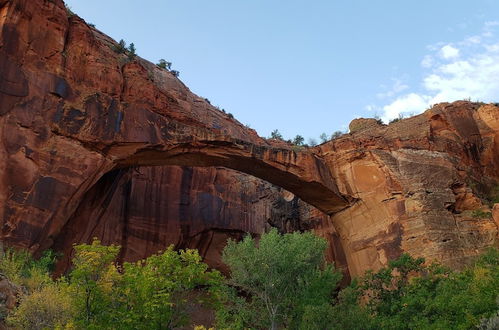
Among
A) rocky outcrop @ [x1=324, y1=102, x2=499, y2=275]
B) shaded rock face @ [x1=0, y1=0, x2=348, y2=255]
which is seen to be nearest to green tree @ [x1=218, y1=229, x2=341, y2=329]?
rocky outcrop @ [x1=324, y1=102, x2=499, y2=275]

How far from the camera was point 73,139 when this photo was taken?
2267 cm

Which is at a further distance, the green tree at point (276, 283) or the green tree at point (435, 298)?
the green tree at point (276, 283)

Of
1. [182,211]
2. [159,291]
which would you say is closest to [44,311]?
[159,291]

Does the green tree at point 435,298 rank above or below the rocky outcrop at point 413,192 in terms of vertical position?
below

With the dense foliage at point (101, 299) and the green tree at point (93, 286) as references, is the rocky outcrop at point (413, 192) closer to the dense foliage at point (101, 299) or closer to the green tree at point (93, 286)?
the dense foliage at point (101, 299)

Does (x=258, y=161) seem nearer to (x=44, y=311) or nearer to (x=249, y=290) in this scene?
(x=249, y=290)

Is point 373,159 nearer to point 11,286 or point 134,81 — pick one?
point 134,81

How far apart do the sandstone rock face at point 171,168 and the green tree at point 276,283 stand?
693 cm

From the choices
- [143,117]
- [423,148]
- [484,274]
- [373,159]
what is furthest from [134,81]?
[484,274]

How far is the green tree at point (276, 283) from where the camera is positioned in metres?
19.3

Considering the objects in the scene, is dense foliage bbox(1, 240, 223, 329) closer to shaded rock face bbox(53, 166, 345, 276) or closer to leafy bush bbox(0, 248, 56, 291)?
leafy bush bbox(0, 248, 56, 291)

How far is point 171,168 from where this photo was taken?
109 ft

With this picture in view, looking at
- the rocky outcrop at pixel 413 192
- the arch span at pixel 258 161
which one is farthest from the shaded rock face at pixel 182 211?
the rocky outcrop at pixel 413 192

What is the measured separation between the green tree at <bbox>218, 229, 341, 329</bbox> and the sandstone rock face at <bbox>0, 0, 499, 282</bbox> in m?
6.93
